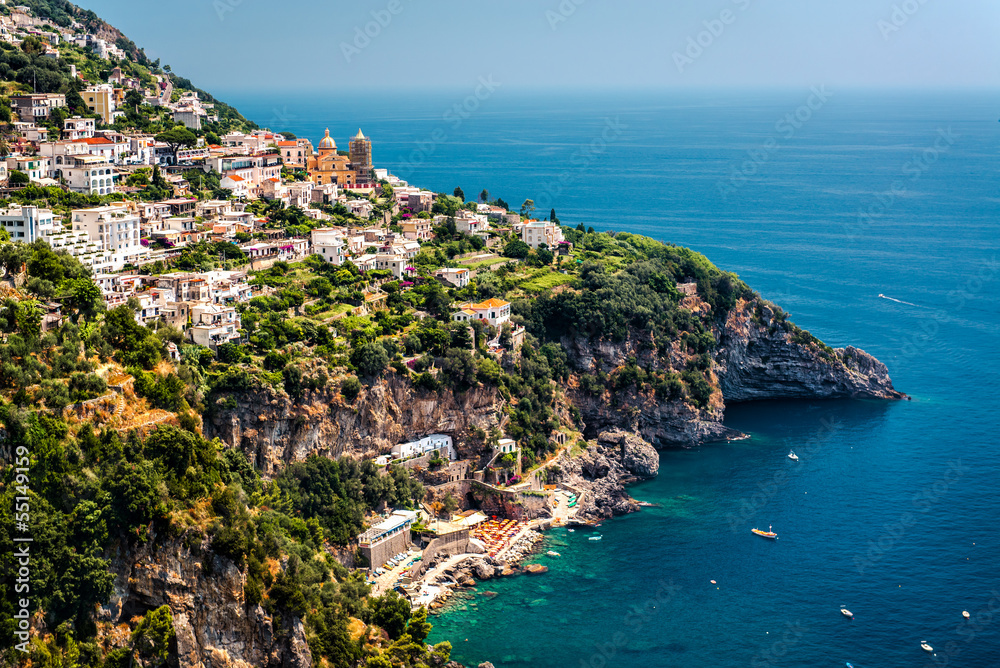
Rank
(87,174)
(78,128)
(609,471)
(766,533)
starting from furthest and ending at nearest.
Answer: (78,128) → (609,471) → (87,174) → (766,533)

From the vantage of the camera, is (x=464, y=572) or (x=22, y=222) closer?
(x=22, y=222)

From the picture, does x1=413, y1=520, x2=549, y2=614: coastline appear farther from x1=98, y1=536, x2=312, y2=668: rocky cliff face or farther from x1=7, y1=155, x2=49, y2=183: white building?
x1=7, y1=155, x2=49, y2=183: white building

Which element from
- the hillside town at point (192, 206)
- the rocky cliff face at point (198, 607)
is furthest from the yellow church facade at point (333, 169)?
the rocky cliff face at point (198, 607)

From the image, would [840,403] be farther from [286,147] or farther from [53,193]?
Result: [53,193]

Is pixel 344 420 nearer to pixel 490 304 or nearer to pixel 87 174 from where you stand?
pixel 490 304

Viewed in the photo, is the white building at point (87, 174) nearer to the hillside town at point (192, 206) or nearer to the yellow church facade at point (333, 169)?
the hillside town at point (192, 206)

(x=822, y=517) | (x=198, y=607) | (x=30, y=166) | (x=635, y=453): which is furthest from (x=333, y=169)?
(x=198, y=607)

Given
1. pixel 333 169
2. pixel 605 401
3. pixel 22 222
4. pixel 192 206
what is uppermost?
pixel 333 169
